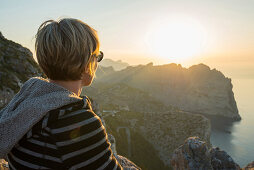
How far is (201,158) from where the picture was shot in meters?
13.6

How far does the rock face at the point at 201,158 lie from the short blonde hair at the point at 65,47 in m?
14.1

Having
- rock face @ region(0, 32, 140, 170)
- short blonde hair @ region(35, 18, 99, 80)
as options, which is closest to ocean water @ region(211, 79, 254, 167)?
rock face @ region(0, 32, 140, 170)

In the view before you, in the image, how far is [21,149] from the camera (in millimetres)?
2092

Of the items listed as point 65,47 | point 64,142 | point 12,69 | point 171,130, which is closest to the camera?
point 64,142

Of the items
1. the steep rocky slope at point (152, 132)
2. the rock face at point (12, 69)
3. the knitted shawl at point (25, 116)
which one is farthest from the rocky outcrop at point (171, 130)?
the knitted shawl at point (25, 116)

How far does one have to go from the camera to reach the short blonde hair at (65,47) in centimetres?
216

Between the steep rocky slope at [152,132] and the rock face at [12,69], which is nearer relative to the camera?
the rock face at [12,69]

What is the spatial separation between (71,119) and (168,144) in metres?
72.5

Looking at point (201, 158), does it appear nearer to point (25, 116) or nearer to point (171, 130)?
point (25, 116)

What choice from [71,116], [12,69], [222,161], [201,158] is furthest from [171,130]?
[71,116]

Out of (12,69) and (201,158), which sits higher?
(12,69)

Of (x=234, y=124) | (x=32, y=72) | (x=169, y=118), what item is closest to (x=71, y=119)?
(x=32, y=72)

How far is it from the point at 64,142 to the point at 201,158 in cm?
1425

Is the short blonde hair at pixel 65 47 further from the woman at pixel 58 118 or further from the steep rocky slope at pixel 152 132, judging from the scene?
the steep rocky slope at pixel 152 132
